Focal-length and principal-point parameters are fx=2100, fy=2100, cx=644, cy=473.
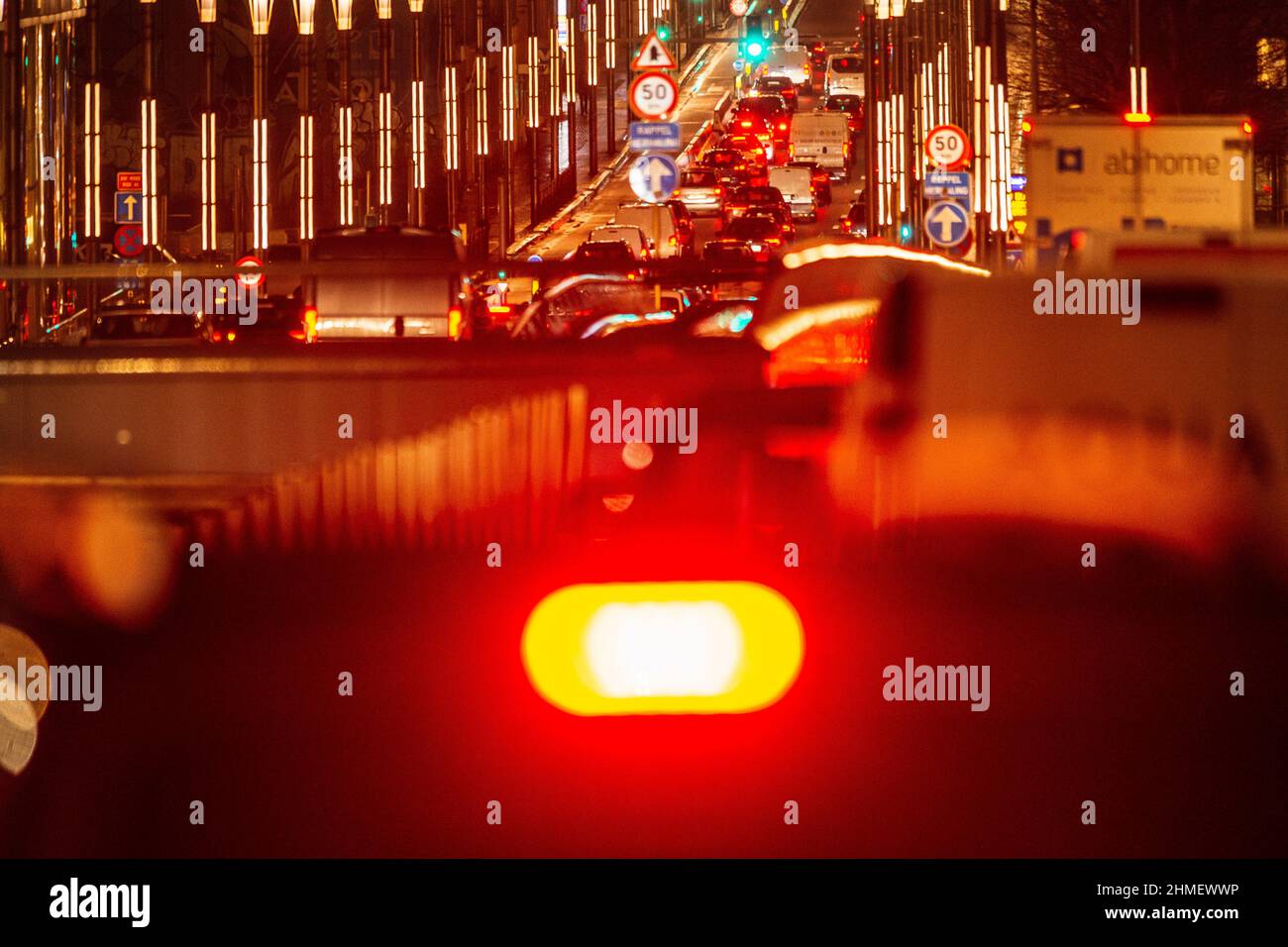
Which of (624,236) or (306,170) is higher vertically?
(306,170)

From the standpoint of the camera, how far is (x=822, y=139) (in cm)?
8781

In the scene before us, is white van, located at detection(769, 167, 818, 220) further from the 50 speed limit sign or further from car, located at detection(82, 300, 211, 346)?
the 50 speed limit sign

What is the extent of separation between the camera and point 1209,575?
425 centimetres

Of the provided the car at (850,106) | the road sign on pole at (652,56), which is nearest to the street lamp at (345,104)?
the road sign on pole at (652,56)

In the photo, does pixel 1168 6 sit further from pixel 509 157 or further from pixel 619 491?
pixel 619 491

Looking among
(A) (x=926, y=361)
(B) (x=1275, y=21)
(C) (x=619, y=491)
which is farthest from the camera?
(B) (x=1275, y=21)

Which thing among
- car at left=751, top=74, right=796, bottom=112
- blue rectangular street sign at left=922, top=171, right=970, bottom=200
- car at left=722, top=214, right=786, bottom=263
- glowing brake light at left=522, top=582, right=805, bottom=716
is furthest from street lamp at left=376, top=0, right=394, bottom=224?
car at left=751, top=74, right=796, bottom=112

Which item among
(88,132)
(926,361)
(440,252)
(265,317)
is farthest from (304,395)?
(88,132)

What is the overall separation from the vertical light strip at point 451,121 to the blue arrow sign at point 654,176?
99.5 feet

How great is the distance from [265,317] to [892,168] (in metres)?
34.1

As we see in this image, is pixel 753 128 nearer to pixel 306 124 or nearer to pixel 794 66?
pixel 794 66

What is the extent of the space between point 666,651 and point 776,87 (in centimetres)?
10346

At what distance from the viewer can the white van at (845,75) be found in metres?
108

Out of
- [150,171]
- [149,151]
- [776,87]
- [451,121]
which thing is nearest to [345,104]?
[451,121]
